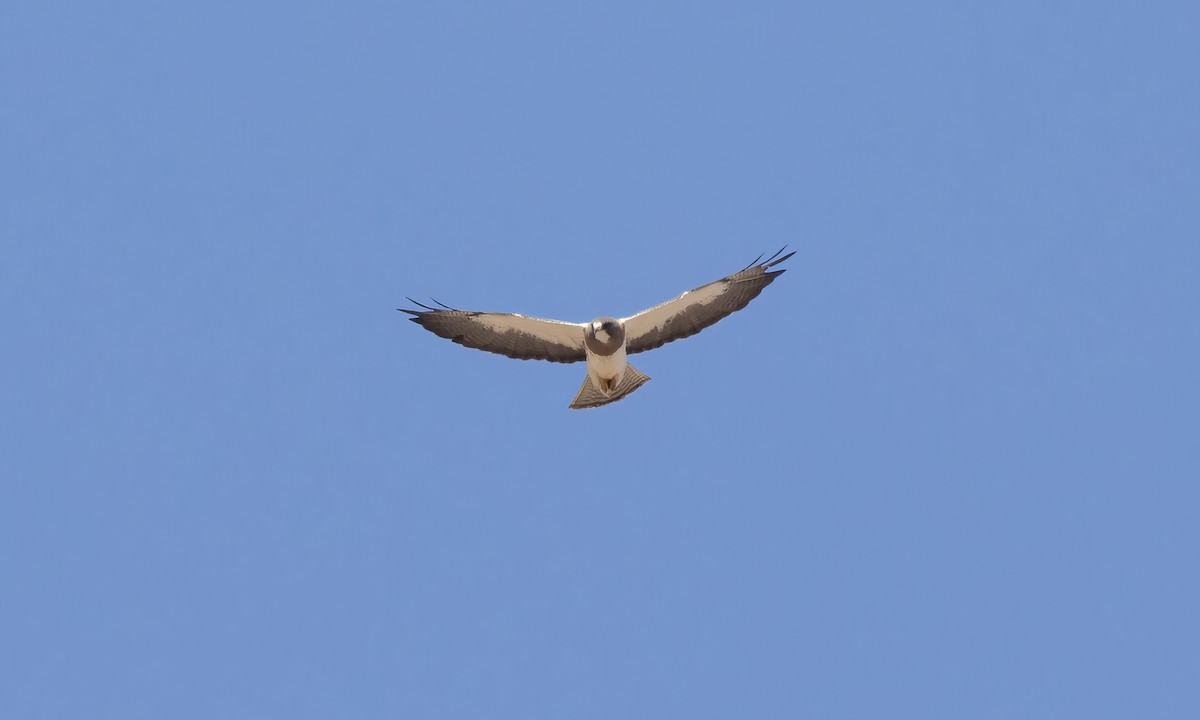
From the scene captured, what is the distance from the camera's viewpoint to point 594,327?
886 inches

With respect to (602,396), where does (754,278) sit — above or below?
above

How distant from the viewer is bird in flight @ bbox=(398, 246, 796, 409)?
2303 cm

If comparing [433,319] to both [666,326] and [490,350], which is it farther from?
[666,326]

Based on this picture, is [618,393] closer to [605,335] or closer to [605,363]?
[605,363]

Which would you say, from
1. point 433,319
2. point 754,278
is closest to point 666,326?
point 754,278

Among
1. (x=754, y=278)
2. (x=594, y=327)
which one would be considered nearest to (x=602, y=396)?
(x=594, y=327)

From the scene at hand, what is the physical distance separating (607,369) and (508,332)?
151cm

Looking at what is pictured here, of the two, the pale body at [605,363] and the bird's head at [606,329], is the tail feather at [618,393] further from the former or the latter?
the bird's head at [606,329]

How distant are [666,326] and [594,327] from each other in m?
1.47

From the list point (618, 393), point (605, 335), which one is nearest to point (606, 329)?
point (605, 335)

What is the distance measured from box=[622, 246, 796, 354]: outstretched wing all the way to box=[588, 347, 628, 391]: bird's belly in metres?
0.61

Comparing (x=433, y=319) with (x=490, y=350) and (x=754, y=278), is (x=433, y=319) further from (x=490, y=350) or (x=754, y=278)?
(x=754, y=278)

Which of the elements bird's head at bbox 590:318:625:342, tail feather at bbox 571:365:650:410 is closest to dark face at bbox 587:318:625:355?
bird's head at bbox 590:318:625:342

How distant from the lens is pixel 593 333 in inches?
889
